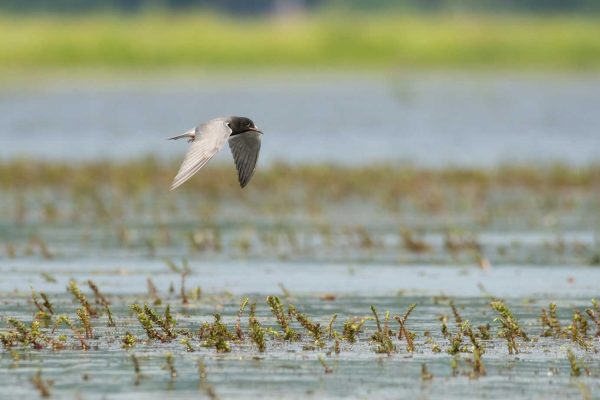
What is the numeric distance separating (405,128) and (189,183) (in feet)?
60.0

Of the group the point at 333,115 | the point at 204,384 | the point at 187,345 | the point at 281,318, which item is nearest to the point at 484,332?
the point at 281,318

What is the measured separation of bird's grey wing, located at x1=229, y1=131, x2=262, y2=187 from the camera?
42.8 feet

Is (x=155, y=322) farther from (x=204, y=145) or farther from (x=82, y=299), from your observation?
(x=204, y=145)

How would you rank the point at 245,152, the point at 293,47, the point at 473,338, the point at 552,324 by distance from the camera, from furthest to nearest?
the point at 293,47 < the point at 245,152 < the point at 552,324 < the point at 473,338

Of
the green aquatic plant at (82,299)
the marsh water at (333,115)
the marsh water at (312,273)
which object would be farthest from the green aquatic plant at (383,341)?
the marsh water at (333,115)

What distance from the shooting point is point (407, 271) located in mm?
15180

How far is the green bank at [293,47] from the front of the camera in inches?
2621

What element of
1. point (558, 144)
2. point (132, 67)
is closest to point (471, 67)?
point (132, 67)

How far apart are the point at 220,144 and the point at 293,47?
56.4m

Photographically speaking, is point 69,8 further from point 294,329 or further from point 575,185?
point 294,329

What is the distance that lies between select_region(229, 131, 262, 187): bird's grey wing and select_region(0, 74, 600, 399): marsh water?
0.95 m

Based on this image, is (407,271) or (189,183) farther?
(189,183)

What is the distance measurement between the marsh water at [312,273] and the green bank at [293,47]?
33581 millimetres

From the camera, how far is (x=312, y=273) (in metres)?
15.0
